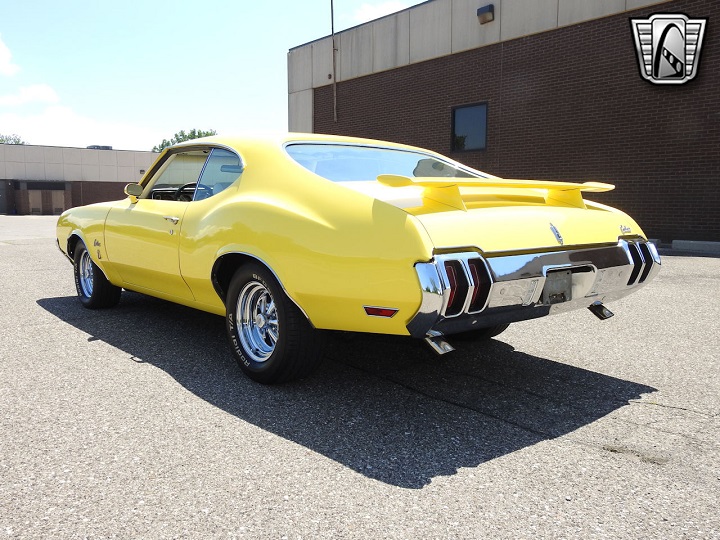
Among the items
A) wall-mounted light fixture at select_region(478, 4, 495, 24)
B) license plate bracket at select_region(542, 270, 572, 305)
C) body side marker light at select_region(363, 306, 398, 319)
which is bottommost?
body side marker light at select_region(363, 306, 398, 319)

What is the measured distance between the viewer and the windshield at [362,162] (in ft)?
11.9

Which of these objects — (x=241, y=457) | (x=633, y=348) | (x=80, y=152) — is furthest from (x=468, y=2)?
(x=80, y=152)

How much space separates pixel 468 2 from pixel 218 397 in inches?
571

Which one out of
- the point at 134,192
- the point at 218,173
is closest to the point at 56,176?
the point at 134,192

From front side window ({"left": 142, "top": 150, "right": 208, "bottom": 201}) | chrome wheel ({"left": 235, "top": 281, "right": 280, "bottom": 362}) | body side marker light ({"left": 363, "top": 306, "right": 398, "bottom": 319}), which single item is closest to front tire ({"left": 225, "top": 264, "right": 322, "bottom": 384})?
chrome wheel ({"left": 235, "top": 281, "right": 280, "bottom": 362})

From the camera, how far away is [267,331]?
3.57m

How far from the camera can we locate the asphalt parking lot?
2.14m

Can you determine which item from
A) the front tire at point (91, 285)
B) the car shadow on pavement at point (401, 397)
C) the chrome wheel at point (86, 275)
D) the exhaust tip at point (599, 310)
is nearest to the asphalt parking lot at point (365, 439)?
the car shadow on pavement at point (401, 397)

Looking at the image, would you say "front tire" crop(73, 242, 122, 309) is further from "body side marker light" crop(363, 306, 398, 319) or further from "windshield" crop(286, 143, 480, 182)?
"body side marker light" crop(363, 306, 398, 319)

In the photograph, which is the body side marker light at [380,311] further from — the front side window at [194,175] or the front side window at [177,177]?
the front side window at [177,177]

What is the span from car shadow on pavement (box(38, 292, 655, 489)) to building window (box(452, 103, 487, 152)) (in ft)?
39.3

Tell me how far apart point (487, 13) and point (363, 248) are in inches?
542

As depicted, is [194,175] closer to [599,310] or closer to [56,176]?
[599,310]

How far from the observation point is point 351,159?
12.8 feet
